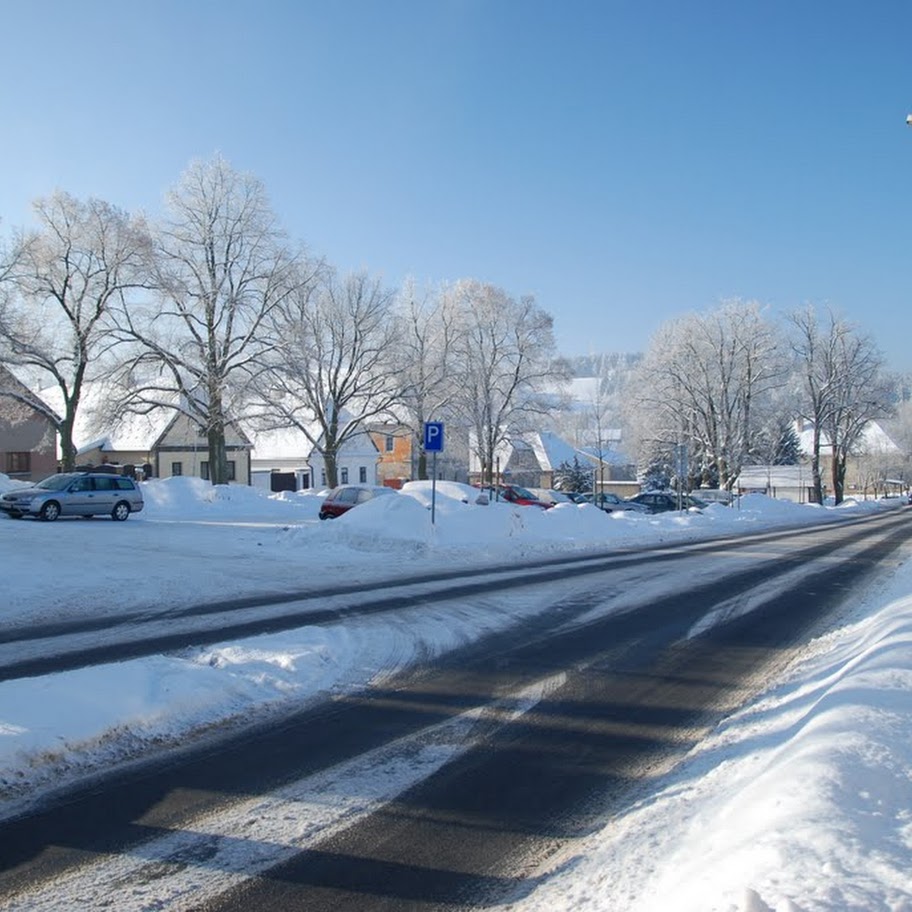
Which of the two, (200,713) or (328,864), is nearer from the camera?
(328,864)

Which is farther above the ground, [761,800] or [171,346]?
[171,346]

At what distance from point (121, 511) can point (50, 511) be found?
2310 millimetres

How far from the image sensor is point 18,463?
56656 mm

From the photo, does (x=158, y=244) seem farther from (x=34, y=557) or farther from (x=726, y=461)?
(x=726, y=461)

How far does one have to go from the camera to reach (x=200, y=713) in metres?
6.48

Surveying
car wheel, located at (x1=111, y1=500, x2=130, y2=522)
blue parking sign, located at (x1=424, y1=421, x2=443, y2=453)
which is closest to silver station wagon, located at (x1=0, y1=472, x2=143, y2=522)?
car wheel, located at (x1=111, y1=500, x2=130, y2=522)

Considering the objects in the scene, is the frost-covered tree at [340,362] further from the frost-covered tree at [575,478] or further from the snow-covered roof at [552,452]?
the snow-covered roof at [552,452]

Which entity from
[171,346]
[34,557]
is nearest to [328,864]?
[34,557]

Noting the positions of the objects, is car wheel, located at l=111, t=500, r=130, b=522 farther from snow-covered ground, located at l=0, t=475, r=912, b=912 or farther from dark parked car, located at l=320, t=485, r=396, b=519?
snow-covered ground, located at l=0, t=475, r=912, b=912

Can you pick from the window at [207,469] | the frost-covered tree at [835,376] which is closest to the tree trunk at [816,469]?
the frost-covered tree at [835,376]

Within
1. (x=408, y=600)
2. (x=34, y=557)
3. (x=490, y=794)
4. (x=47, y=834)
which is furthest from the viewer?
(x=34, y=557)

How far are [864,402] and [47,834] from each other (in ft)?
241

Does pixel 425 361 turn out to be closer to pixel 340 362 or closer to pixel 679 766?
pixel 340 362

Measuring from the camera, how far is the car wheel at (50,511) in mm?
26656
